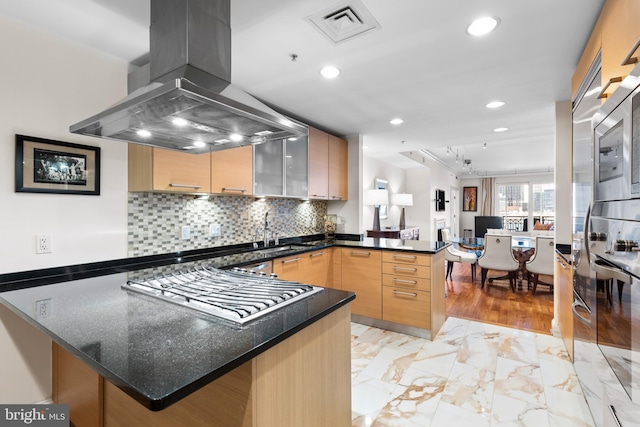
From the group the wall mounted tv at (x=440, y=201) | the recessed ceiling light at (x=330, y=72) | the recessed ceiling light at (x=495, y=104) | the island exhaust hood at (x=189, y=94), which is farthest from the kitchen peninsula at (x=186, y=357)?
the wall mounted tv at (x=440, y=201)

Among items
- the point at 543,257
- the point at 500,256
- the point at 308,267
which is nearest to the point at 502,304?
the point at 500,256

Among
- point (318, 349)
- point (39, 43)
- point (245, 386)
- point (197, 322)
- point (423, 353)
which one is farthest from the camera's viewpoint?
point (423, 353)

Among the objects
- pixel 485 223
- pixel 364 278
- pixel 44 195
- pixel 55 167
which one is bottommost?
pixel 364 278

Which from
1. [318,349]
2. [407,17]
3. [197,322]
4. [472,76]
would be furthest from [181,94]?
[472,76]

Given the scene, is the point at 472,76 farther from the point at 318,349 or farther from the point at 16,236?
the point at 16,236

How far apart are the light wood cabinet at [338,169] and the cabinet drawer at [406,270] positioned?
118 centimetres

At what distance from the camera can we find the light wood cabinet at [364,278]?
3.26 m

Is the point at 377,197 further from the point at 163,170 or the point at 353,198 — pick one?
the point at 163,170

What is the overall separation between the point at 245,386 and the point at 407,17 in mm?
1906

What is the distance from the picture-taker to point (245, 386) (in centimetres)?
97

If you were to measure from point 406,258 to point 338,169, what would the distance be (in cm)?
154

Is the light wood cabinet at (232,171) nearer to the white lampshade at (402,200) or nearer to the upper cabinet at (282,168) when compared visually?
the upper cabinet at (282,168)

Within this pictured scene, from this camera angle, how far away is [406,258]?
3.07 metres

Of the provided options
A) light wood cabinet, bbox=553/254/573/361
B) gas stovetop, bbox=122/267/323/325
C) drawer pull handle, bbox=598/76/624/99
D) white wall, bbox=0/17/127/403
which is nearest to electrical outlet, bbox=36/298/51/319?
gas stovetop, bbox=122/267/323/325
